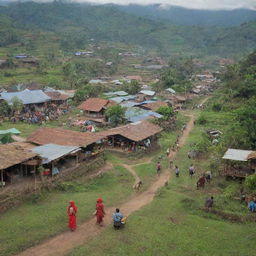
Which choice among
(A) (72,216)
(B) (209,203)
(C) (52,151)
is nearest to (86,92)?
(C) (52,151)

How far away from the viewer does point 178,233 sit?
1377 cm

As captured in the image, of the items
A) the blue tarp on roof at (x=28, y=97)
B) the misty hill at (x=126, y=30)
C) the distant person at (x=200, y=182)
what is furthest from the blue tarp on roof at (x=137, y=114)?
the misty hill at (x=126, y=30)

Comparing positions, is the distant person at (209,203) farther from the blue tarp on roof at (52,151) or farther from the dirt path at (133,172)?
the blue tarp on roof at (52,151)

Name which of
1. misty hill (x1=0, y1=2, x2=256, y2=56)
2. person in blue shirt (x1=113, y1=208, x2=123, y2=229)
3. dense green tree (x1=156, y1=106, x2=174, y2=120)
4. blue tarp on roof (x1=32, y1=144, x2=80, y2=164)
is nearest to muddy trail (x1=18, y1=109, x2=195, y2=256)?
person in blue shirt (x1=113, y1=208, x2=123, y2=229)

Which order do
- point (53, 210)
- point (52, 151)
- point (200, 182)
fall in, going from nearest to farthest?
point (53, 210)
point (52, 151)
point (200, 182)

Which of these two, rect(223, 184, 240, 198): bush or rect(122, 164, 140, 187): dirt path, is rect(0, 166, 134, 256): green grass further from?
rect(223, 184, 240, 198): bush

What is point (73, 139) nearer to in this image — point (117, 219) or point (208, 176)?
point (208, 176)

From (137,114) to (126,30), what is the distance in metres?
133

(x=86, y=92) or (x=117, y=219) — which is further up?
(x=117, y=219)

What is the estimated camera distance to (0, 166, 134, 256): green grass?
12812 millimetres

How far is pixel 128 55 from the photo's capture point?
11150 cm

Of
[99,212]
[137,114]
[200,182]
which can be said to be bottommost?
[137,114]

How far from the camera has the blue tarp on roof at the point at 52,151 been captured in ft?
61.4

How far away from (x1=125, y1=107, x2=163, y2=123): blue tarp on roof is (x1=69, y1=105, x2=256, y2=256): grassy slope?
16688 millimetres
